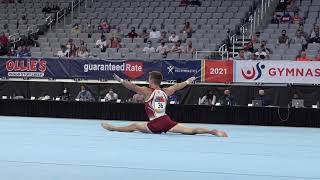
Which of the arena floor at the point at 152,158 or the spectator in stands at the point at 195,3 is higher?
the spectator in stands at the point at 195,3

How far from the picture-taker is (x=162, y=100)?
523 inches

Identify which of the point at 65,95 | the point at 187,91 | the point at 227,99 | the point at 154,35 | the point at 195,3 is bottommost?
the point at 65,95

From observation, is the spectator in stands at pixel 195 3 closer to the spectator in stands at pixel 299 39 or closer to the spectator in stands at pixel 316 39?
the spectator in stands at pixel 299 39

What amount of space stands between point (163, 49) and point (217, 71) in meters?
3.92

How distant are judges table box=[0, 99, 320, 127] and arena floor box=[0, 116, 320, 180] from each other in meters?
7.12

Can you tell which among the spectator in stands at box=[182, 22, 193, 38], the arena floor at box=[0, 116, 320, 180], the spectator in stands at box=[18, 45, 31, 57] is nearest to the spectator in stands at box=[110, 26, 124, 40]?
the spectator in stands at box=[182, 22, 193, 38]

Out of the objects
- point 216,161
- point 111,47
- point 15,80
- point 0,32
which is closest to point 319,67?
point 111,47

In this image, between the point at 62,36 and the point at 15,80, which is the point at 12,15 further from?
the point at 15,80

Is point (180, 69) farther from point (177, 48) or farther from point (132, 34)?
point (132, 34)

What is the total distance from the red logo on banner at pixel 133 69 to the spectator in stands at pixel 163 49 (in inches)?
81.9

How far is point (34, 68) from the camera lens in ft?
80.2

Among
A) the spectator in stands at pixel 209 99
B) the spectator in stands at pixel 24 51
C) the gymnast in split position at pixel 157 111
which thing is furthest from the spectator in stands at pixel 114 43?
the gymnast in split position at pixel 157 111

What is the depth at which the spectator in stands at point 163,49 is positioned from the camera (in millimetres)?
25091

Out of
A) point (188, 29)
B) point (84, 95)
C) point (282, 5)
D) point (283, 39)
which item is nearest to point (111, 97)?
point (84, 95)
